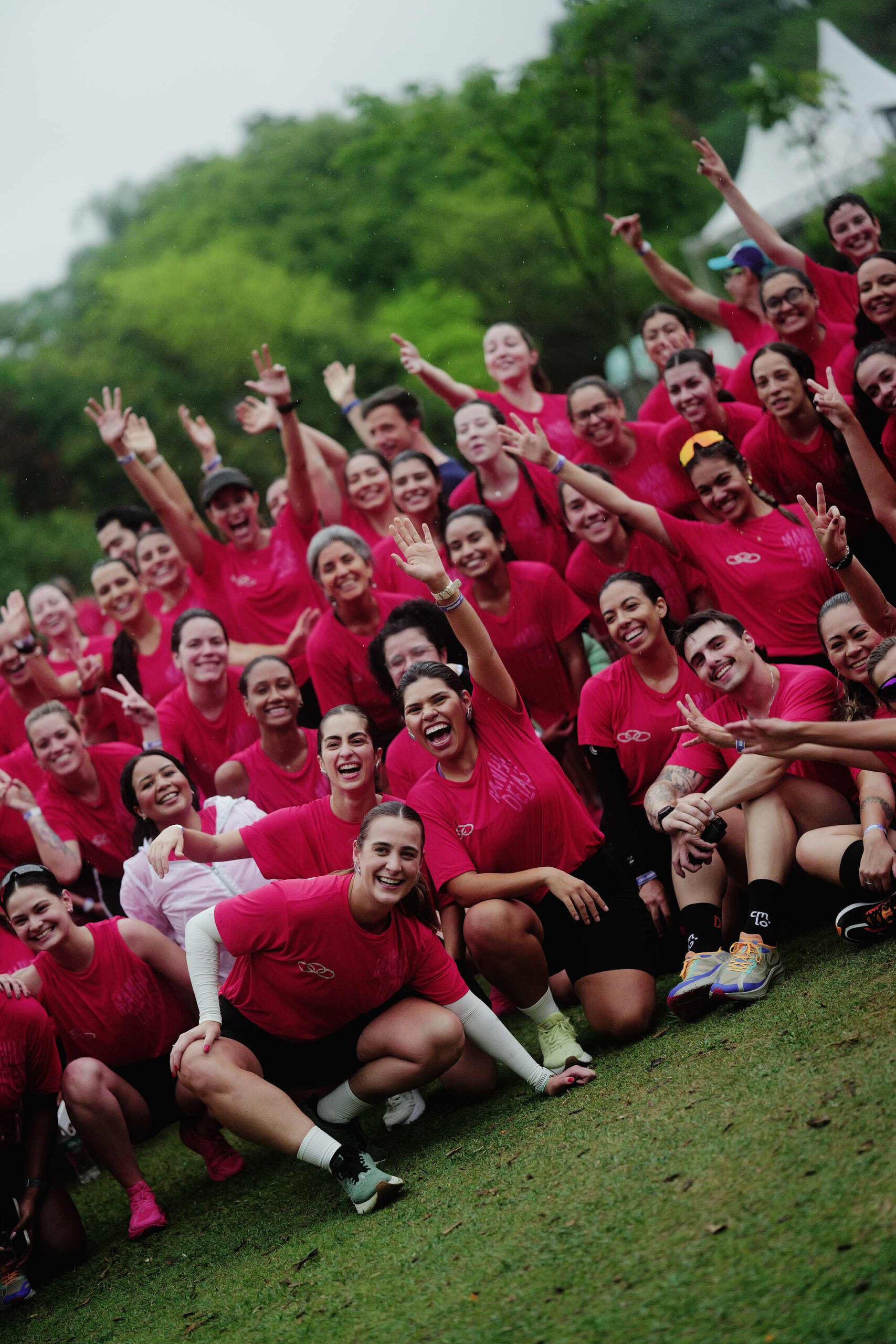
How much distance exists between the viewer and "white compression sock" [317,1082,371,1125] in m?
4.21

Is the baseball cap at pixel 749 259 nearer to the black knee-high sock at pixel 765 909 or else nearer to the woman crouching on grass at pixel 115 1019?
the black knee-high sock at pixel 765 909

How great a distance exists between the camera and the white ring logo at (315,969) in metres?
4.09

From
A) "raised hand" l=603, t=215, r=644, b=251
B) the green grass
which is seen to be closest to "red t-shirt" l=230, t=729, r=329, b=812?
the green grass

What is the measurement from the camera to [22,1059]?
452cm

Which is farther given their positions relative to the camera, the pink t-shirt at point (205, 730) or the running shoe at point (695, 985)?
the pink t-shirt at point (205, 730)

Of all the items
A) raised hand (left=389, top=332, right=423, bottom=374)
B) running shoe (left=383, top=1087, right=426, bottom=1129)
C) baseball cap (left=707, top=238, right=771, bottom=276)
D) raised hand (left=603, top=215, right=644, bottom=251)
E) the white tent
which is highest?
the white tent

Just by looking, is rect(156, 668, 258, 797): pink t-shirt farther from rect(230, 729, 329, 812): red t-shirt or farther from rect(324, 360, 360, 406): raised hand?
rect(324, 360, 360, 406): raised hand

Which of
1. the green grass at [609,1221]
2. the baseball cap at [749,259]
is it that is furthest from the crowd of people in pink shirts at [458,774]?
the baseball cap at [749,259]

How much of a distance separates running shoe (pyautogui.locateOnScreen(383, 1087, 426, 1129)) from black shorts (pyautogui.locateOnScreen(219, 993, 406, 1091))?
0.45 metres

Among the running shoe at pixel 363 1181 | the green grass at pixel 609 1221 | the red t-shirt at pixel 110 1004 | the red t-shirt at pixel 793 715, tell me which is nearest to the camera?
the green grass at pixel 609 1221

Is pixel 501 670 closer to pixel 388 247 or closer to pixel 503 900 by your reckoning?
pixel 503 900

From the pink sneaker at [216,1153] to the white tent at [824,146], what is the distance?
53.9 ft

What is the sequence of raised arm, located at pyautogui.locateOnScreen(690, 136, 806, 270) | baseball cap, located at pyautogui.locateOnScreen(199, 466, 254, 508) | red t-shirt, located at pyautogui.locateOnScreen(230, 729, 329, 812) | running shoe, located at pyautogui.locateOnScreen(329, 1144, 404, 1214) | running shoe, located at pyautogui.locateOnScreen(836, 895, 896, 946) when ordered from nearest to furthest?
running shoe, located at pyautogui.locateOnScreen(329, 1144, 404, 1214)
running shoe, located at pyautogui.locateOnScreen(836, 895, 896, 946)
red t-shirt, located at pyautogui.locateOnScreen(230, 729, 329, 812)
baseball cap, located at pyautogui.locateOnScreen(199, 466, 254, 508)
raised arm, located at pyautogui.locateOnScreen(690, 136, 806, 270)

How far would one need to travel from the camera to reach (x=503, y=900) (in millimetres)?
4418
